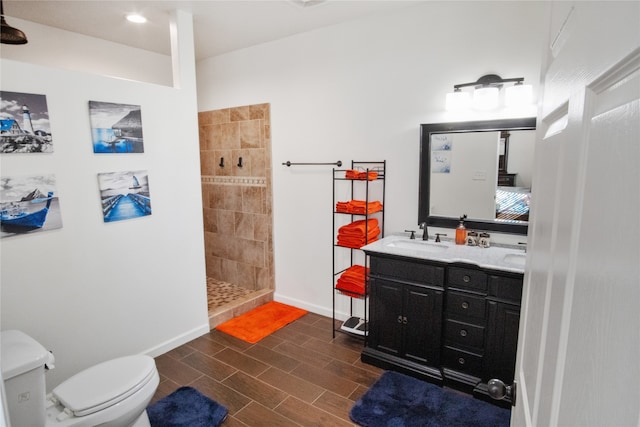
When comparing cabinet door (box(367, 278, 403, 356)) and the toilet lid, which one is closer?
the toilet lid

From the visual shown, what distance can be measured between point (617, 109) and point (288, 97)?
3.42 metres

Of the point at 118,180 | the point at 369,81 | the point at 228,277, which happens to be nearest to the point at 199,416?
the point at 118,180

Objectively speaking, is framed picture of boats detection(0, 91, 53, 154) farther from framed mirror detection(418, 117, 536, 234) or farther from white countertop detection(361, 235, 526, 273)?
framed mirror detection(418, 117, 536, 234)

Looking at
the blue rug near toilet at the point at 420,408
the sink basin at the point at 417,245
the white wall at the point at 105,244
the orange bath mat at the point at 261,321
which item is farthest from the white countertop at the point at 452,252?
the white wall at the point at 105,244

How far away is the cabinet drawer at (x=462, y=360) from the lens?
2.38 meters

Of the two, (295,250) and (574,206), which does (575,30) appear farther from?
(295,250)

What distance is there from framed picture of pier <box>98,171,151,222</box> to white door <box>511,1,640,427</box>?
261cm

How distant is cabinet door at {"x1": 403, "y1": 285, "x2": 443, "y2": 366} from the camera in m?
2.50

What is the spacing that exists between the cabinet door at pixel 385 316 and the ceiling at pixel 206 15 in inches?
84.0

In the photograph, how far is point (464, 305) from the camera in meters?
2.40

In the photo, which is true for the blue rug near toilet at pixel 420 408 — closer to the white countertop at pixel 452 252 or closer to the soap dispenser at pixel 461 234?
the white countertop at pixel 452 252

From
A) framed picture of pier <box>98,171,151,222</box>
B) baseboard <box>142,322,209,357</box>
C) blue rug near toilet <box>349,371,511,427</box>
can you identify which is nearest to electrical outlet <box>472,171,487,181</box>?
blue rug near toilet <box>349,371,511,427</box>

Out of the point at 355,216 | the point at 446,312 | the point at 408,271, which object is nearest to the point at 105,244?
the point at 355,216

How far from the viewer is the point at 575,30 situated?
56 centimetres
